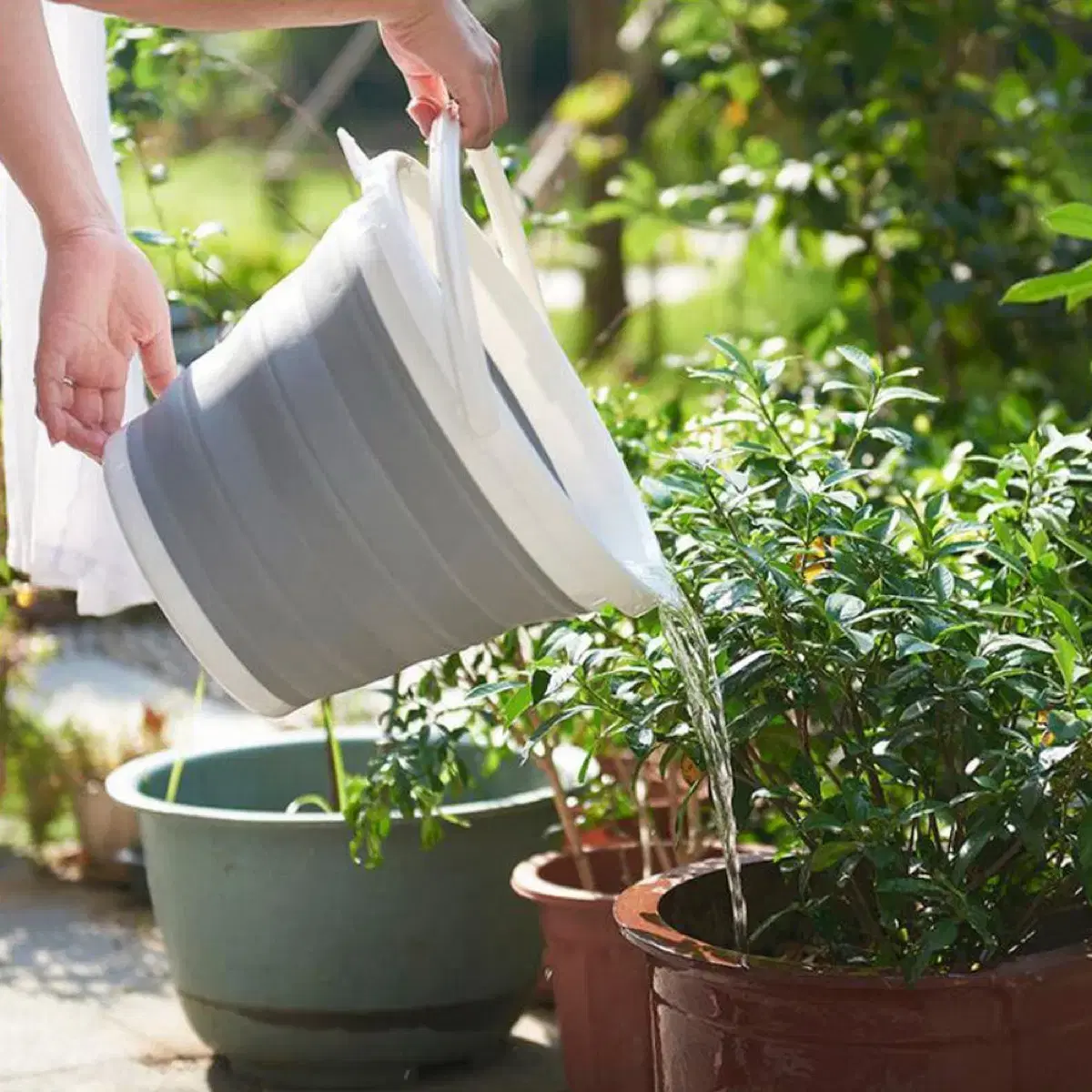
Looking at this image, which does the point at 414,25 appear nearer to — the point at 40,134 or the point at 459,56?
the point at 459,56

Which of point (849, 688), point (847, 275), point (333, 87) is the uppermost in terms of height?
point (333, 87)

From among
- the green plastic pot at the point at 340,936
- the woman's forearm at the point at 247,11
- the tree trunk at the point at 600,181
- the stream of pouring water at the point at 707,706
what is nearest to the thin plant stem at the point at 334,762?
the green plastic pot at the point at 340,936

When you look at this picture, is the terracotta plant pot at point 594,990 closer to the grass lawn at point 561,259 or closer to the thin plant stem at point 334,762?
the thin plant stem at point 334,762

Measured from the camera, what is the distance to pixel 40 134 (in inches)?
64.4

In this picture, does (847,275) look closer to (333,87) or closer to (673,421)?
(673,421)

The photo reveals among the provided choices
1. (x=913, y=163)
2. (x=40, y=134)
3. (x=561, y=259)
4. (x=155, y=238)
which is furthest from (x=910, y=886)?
(x=561, y=259)

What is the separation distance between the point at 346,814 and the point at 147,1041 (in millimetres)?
684

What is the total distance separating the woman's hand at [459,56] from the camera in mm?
1570

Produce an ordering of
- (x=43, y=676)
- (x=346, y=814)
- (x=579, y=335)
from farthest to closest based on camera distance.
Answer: (x=579, y=335) → (x=43, y=676) → (x=346, y=814)

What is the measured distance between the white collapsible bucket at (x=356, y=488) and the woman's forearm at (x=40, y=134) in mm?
231

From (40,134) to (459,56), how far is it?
1.13 feet

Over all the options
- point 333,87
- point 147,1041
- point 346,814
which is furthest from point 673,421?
point 333,87

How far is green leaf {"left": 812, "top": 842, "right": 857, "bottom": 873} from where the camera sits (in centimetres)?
174

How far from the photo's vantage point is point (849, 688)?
180 cm
